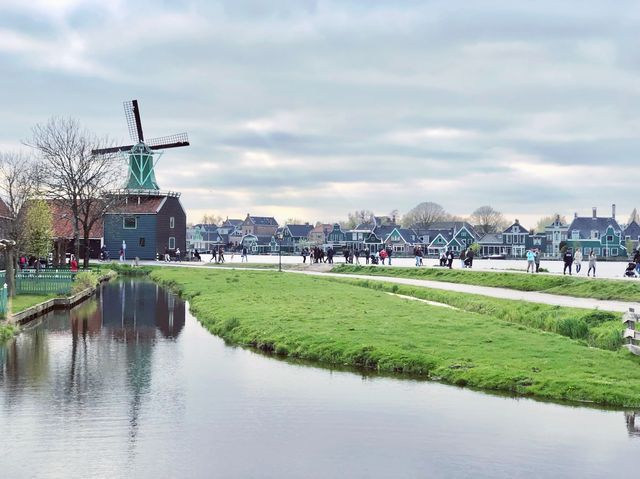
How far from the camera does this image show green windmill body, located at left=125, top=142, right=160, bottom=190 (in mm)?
94062

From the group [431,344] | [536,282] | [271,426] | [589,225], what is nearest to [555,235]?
[589,225]

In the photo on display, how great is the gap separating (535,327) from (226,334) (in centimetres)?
1054

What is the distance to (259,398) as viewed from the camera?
1817 cm

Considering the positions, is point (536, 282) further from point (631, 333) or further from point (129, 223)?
point (129, 223)

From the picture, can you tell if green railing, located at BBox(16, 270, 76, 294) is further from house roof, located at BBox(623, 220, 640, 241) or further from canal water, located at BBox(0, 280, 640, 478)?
house roof, located at BBox(623, 220, 640, 241)

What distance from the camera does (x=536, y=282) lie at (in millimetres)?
46875

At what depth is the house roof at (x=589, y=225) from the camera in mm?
157875

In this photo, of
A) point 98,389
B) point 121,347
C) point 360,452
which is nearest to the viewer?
point 360,452

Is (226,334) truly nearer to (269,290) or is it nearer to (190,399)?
(190,399)

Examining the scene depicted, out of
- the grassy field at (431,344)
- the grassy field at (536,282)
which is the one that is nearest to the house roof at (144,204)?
the grassy field at (536,282)

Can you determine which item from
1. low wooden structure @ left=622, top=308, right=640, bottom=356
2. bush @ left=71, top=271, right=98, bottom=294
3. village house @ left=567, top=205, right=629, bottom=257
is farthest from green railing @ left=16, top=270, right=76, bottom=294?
village house @ left=567, top=205, right=629, bottom=257

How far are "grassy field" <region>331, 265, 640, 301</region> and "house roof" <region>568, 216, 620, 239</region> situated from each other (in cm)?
10084

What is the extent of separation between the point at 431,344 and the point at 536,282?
2489 centimetres

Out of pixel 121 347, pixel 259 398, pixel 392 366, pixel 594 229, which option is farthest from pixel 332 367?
pixel 594 229
